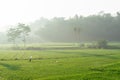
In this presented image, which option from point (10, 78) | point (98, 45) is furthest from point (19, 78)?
point (98, 45)

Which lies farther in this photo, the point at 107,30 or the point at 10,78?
the point at 107,30

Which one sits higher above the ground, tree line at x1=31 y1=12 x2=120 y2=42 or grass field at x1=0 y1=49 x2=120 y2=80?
tree line at x1=31 y1=12 x2=120 y2=42

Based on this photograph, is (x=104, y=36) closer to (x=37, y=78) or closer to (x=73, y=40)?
(x=73, y=40)

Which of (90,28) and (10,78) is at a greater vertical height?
(90,28)

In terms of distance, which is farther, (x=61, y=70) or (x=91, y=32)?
(x=91, y=32)

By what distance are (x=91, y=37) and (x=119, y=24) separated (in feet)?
69.6

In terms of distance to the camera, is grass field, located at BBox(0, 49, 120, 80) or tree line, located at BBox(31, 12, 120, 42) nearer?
grass field, located at BBox(0, 49, 120, 80)

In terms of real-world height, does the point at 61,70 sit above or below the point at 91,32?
below

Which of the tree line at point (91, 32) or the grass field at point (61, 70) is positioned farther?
the tree line at point (91, 32)

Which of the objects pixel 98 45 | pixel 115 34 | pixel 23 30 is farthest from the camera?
pixel 115 34

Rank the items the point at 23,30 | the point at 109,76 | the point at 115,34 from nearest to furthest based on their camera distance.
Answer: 1. the point at 109,76
2. the point at 23,30
3. the point at 115,34

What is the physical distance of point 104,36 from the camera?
185750mm

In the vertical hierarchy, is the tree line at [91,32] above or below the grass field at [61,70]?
above

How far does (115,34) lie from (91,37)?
16.5 metres
